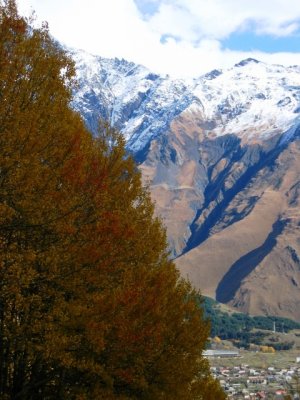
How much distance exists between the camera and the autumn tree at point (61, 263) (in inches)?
677

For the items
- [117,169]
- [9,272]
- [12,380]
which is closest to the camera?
[9,272]

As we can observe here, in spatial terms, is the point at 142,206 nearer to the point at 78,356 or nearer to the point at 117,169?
the point at 117,169

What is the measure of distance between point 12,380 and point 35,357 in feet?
8.10

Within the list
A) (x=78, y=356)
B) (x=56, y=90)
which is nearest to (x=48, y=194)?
(x=56, y=90)

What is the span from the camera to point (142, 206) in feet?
82.7

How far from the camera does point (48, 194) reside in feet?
58.0

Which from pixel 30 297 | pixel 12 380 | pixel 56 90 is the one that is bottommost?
pixel 12 380

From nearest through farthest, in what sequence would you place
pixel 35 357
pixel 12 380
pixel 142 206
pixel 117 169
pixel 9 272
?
pixel 9 272 < pixel 35 357 < pixel 12 380 < pixel 117 169 < pixel 142 206

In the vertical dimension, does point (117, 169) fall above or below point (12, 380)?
above

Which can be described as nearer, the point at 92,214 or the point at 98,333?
the point at 98,333

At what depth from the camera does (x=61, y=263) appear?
59.6 feet

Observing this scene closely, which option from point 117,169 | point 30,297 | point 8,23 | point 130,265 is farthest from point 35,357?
point 8,23

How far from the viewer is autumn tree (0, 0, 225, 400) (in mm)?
17188

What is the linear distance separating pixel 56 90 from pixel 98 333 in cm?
743
